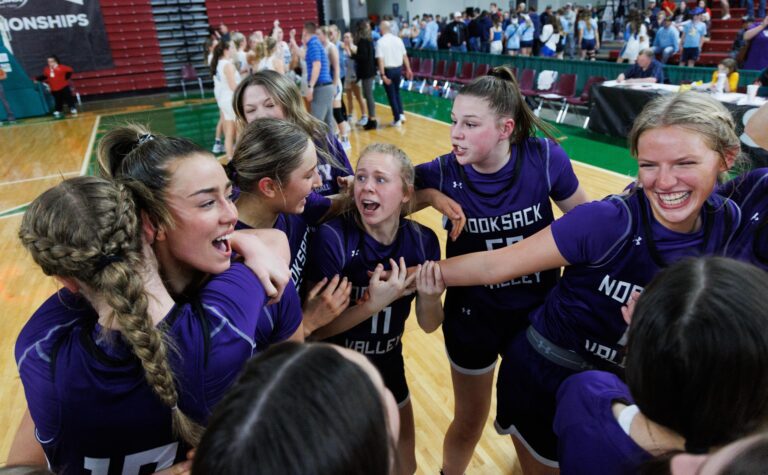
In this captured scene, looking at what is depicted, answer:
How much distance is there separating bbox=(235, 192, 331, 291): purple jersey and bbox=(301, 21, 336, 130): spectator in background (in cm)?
593

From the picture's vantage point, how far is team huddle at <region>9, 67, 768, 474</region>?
0.82 m

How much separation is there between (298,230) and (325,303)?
0.38m

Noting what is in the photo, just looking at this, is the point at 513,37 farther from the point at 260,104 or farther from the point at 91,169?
the point at 260,104

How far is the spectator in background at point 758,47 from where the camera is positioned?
7.96 m

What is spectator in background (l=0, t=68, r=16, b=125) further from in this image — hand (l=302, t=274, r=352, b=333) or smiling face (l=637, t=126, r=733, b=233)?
smiling face (l=637, t=126, r=733, b=233)

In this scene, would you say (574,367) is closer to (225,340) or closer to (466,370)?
(466,370)


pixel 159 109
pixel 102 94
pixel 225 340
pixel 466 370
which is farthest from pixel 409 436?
pixel 102 94

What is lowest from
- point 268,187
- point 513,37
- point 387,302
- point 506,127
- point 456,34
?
point 387,302

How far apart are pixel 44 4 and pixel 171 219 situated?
17184 millimetres

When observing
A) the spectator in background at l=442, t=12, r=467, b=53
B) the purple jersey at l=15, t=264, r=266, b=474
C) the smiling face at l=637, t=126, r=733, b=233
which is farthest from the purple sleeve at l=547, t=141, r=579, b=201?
the spectator in background at l=442, t=12, r=467, b=53

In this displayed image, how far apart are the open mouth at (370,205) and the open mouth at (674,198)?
100 centimetres

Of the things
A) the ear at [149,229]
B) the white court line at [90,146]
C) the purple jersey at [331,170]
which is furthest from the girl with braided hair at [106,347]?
the white court line at [90,146]

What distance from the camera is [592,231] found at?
4.75 feet

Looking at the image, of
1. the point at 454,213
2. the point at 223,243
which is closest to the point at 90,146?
the point at 454,213
